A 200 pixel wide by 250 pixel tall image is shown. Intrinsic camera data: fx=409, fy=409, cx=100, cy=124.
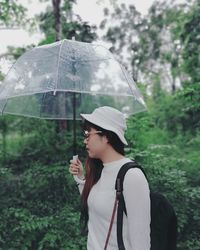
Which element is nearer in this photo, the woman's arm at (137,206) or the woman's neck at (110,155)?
the woman's arm at (137,206)

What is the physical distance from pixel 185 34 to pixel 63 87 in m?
5.74

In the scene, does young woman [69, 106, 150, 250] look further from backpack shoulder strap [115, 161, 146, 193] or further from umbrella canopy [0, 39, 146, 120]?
umbrella canopy [0, 39, 146, 120]

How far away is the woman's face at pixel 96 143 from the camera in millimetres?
1833

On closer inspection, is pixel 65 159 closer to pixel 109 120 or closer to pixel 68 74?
pixel 68 74

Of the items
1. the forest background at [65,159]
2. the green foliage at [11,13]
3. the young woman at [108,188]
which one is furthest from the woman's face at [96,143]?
the green foliage at [11,13]

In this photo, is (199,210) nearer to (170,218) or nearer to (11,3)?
(170,218)

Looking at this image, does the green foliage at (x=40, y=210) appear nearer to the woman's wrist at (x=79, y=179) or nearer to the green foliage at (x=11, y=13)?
the woman's wrist at (x=79, y=179)

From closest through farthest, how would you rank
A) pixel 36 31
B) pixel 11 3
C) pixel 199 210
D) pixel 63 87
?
pixel 63 87 < pixel 199 210 < pixel 11 3 < pixel 36 31

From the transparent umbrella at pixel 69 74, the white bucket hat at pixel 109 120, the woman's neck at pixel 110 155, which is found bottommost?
the woman's neck at pixel 110 155

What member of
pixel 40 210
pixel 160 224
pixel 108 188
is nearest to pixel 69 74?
pixel 108 188

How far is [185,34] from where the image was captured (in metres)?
8.11

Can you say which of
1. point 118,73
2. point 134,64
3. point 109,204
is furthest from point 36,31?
point 134,64

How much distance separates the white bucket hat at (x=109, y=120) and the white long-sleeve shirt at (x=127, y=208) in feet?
0.45

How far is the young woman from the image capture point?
166 cm
